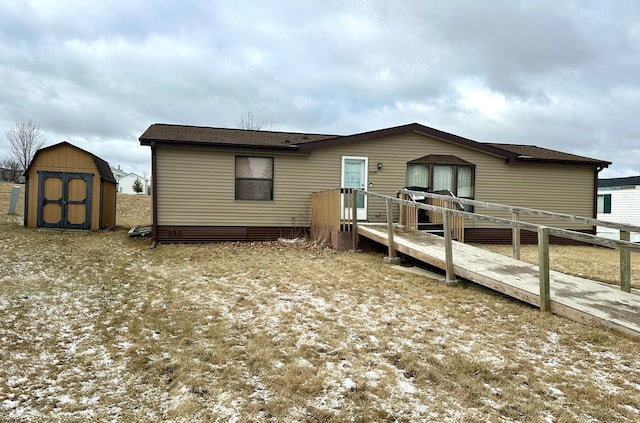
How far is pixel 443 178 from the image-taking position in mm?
11195

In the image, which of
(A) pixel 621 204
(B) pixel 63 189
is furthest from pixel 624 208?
(B) pixel 63 189

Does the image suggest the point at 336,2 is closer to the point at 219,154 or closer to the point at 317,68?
the point at 219,154

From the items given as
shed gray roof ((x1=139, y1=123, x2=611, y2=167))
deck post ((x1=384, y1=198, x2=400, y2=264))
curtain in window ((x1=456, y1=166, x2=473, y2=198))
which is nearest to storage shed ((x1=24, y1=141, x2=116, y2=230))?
shed gray roof ((x1=139, y1=123, x2=611, y2=167))

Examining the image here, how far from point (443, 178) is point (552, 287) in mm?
6657

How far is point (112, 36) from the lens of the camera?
18.2 m

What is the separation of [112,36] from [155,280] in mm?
17482

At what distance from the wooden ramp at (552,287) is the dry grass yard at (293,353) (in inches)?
6.8

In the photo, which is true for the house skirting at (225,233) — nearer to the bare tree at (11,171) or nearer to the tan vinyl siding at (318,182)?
the tan vinyl siding at (318,182)

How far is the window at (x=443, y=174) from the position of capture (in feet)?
36.2

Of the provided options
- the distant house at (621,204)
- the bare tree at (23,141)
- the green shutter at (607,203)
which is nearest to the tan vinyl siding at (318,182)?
the distant house at (621,204)

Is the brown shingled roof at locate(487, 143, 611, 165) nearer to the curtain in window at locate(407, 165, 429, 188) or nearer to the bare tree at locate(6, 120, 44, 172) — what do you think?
the curtain in window at locate(407, 165, 429, 188)

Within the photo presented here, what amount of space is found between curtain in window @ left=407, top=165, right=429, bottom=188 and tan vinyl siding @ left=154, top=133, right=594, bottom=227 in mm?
234

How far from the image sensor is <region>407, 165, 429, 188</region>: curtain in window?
36.1 ft

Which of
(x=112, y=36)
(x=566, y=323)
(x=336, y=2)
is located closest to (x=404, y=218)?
(x=566, y=323)
